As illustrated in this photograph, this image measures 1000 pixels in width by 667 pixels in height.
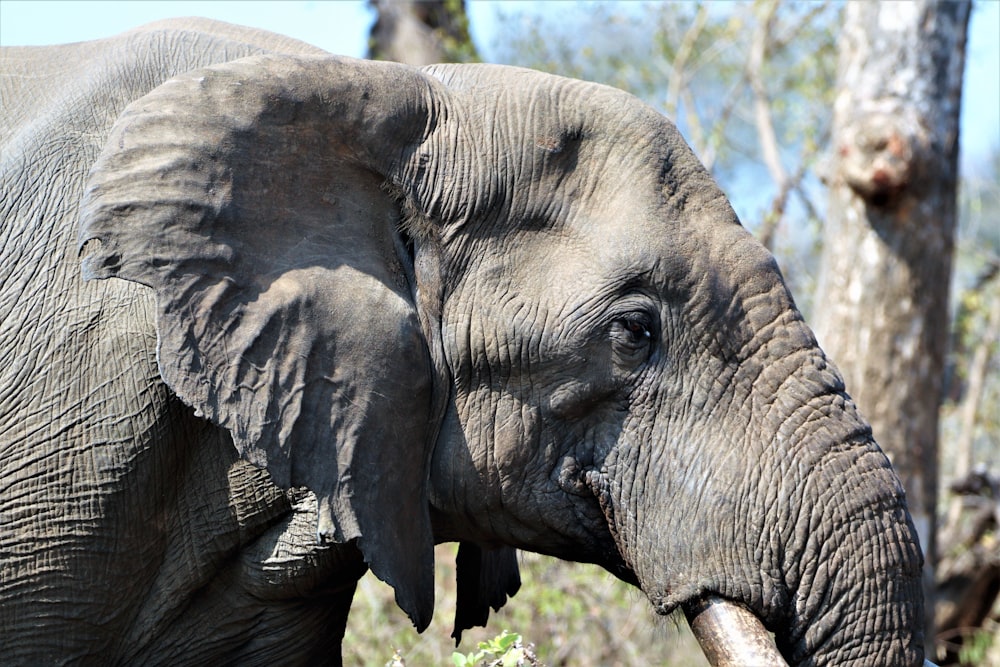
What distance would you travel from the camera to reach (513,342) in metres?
3.06

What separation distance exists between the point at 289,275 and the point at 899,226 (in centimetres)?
484

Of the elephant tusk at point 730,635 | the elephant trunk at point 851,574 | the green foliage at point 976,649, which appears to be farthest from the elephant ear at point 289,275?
the green foliage at point 976,649

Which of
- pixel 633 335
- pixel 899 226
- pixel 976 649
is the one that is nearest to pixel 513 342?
pixel 633 335

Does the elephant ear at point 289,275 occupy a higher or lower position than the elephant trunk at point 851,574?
higher

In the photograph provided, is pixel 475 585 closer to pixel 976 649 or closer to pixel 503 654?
pixel 503 654

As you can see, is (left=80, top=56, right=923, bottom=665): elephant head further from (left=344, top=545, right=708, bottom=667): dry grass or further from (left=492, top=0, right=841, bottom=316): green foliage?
(left=492, top=0, right=841, bottom=316): green foliage

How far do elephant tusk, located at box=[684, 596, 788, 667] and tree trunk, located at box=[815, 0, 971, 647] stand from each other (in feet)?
14.0

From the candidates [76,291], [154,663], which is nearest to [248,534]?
[154,663]

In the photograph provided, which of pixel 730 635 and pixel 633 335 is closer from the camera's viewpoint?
pixel 730 635

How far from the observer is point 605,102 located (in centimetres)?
322

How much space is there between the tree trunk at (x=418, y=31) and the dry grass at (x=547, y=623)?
590 centimetres

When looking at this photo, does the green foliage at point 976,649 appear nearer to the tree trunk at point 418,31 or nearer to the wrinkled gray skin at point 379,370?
the wrinkled gray skin at point 379,370

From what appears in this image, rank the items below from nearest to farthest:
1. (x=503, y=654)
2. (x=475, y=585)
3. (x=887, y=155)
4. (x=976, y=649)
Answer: (x=503, y=654), (x=475, y=585), (x=887, y=155), (x=976, y=649)

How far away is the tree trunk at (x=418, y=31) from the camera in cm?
1195
